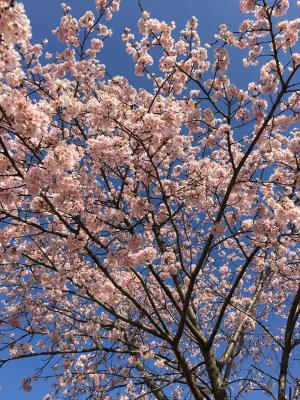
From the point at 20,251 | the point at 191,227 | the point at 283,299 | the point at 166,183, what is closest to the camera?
the point at 20,251

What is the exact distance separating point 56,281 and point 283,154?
517 centimetres

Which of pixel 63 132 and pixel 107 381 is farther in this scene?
pixel 107 381

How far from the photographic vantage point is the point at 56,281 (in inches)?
304

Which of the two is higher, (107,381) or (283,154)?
(283,154)

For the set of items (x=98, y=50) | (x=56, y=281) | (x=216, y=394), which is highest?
(x=98, y=50)


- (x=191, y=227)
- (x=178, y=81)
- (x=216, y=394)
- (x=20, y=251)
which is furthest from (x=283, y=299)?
(x=20, y=251)

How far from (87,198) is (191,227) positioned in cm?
440

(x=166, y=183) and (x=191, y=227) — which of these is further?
(x=191, y=227)

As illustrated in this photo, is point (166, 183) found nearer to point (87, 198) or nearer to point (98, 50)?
point (87, 198)

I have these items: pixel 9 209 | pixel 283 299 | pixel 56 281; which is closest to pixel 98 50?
pixel 9 209

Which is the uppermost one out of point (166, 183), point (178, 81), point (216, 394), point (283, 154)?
point (178, 81)

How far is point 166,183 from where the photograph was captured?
8.37 m

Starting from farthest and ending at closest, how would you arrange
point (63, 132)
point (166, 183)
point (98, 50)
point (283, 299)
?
point (283, 299) < point (98, 50) < point (166, 183) < point (63, 132)

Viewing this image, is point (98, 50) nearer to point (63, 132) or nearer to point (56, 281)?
point (63, 132)
